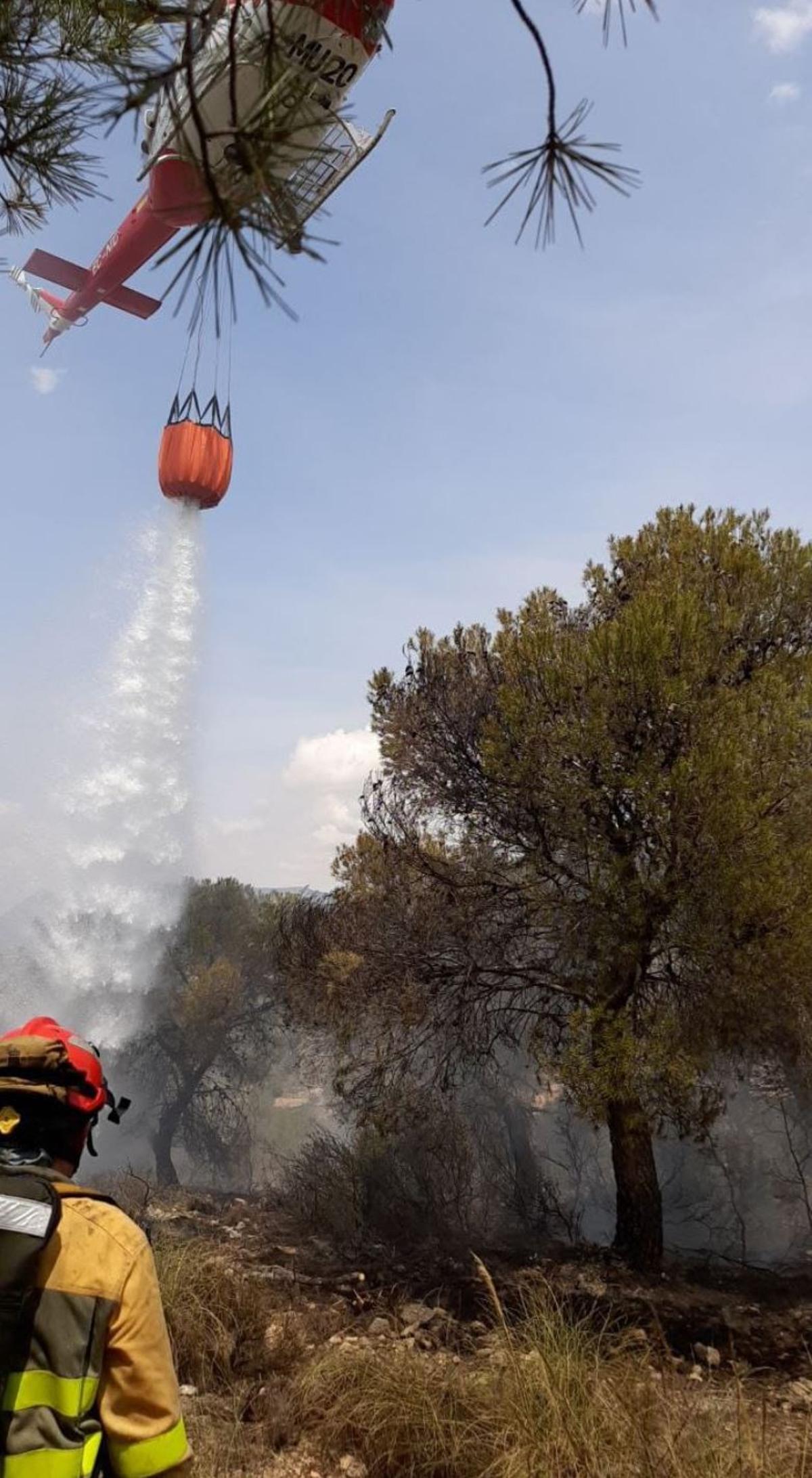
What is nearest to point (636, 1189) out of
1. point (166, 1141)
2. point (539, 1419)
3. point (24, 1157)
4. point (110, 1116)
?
point (539, 1419)

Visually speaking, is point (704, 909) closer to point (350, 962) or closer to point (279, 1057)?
point (350, 962)

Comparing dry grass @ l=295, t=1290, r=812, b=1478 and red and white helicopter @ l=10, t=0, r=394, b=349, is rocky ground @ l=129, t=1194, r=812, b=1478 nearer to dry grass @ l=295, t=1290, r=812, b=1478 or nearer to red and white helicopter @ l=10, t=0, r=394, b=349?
dry grass @ l=295, t=1290, r=812, b=1478

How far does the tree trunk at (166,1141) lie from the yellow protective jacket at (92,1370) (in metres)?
21.3

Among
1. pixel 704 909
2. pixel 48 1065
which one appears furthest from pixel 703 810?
pixel 48 1065

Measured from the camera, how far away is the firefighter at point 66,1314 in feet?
5.14

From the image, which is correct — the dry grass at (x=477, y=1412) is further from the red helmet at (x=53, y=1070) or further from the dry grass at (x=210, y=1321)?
the red helmet at (x=53, y=1070)

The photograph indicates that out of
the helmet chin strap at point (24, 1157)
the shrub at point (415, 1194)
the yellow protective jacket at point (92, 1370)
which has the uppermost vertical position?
the helmet chin strap at point (24, 1157)

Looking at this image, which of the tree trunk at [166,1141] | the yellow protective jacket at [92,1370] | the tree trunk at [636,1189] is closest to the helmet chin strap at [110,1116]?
the yellow protective jacket at [92,1370]

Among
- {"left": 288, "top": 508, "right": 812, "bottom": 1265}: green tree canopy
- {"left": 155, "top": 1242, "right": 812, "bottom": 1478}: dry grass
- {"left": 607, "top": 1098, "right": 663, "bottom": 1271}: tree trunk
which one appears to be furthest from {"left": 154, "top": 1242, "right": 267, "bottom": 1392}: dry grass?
{"left": 607, "top": 1098, "right": 663, "bottom": 1271}: tree trunk

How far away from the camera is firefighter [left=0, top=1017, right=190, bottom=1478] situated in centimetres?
157

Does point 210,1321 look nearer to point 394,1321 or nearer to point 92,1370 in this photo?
point 394,1321

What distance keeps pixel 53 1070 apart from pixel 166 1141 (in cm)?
2263

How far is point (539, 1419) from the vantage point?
3.54m

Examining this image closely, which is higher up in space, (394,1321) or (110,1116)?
(110,1116)
